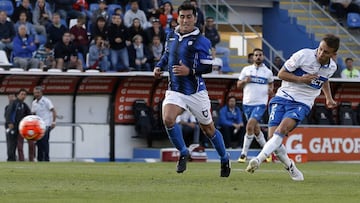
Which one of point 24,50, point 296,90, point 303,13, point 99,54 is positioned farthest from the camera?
point 303,13

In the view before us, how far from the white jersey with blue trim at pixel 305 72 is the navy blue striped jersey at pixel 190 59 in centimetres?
121

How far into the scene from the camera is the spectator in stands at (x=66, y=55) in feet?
95.3

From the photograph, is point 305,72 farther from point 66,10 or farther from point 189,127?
point 66,10

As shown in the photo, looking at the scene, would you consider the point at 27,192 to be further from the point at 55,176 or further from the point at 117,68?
the point at 117,68

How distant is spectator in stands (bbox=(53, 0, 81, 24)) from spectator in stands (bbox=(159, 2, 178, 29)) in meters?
2.62

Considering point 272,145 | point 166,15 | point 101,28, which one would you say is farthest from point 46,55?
point 272,145

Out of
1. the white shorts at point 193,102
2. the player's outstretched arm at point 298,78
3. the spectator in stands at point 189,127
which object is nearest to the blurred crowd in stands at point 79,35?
the spectator in stands at point 189,127

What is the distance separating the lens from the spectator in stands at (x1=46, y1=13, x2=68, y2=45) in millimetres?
29375

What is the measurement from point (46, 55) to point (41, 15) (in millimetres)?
1489

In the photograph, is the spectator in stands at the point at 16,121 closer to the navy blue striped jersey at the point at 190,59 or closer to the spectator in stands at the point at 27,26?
the spectator in stands at the point at 27,26

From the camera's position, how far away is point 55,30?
1159 inches

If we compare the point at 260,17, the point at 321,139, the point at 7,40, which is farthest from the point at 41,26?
the point at 260,17

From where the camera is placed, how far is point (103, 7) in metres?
31.2

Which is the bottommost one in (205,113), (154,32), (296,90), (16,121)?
(16,121)
